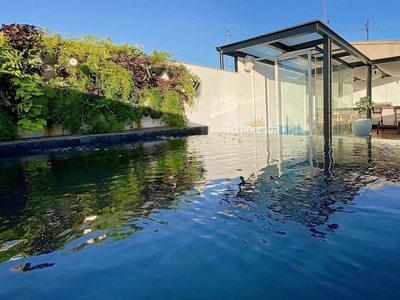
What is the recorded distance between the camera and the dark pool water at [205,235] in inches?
63.8

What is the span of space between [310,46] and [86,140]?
7.95 meters

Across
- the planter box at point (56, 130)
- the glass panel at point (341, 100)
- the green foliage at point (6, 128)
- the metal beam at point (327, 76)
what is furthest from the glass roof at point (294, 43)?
the green foliage at point (6, 128)

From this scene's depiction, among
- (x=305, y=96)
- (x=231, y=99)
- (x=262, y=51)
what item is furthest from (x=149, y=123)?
(x=305, y=96)

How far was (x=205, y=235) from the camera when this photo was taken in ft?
7.34

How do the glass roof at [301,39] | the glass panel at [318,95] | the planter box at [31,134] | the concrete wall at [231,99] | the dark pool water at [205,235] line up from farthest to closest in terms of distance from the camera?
the concrete wall at [231,99] < the glass panel at [318,95] < the glass roof at [301,39] < the planter box at [31,134] < the dark pool water at [205,235]

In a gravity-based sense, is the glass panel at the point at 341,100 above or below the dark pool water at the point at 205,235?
above

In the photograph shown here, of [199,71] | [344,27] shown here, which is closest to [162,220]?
[199,71]

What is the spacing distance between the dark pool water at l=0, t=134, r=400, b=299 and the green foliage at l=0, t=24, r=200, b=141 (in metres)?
4.78

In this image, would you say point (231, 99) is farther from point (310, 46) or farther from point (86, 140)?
point (86, 140)

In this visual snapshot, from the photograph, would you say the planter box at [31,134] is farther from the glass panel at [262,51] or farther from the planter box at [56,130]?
the glass panel at [262,51]

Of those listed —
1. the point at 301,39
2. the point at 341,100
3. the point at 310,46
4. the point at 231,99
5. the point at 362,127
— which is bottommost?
the point at 362,127

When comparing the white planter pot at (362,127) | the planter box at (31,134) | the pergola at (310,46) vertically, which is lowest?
the white planter pot at (362,127)

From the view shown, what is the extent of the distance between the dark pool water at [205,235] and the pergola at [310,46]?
495 cm

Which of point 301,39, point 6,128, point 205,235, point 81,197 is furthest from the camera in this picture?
point 301,39
